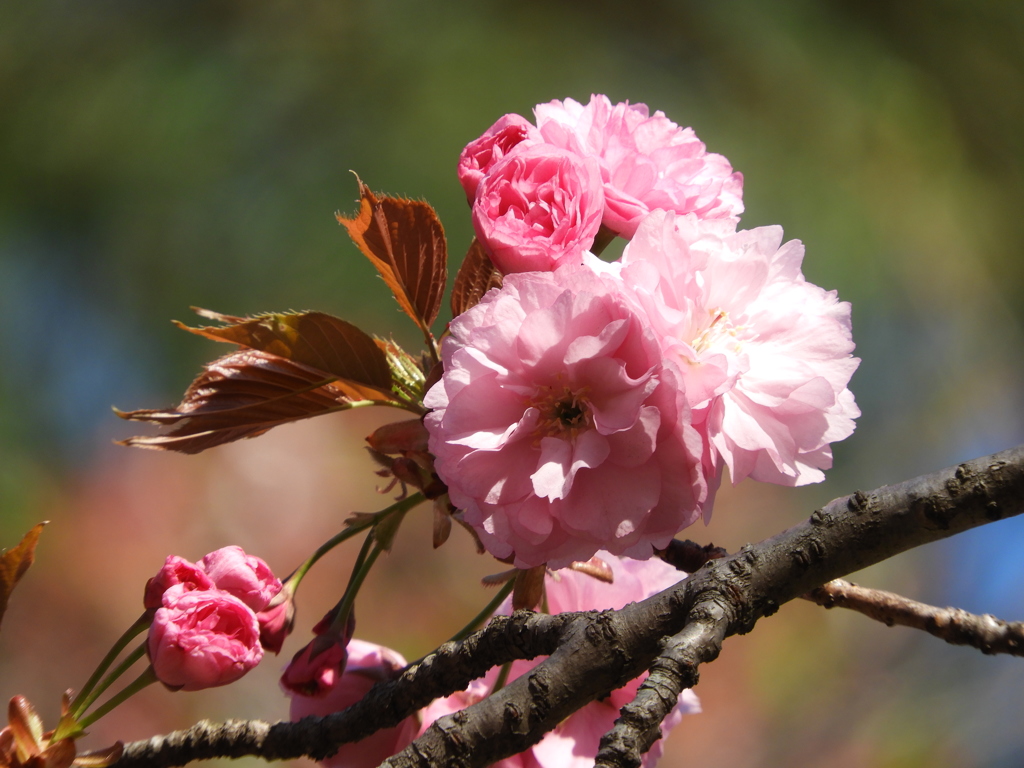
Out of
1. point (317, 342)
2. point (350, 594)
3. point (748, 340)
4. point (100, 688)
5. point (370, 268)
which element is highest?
point (370, 268)

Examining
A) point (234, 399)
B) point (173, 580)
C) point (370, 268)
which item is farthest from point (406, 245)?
point (370, 268)

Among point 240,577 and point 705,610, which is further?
point 240,577

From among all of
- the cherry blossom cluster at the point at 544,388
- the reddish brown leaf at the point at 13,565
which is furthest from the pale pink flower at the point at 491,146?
the reddish brown leaf at the point at 13,565

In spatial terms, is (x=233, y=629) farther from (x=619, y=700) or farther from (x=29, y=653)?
(x=29, y=653)

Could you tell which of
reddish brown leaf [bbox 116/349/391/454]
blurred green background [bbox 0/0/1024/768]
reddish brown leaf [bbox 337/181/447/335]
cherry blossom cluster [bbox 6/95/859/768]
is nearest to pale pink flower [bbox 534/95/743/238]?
cherry blossom cluster [bbox 6/95/859/768]

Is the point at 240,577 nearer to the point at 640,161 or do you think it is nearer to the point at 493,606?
the point at 493,606

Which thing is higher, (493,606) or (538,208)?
(538,208)

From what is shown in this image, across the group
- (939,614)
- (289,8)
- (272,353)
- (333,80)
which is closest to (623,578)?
(939,614)
